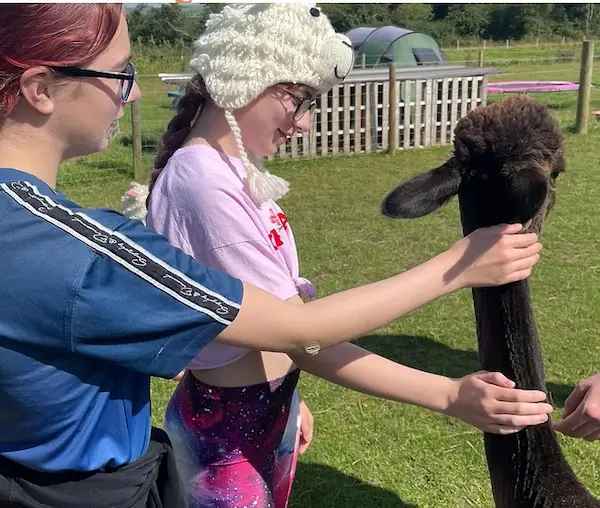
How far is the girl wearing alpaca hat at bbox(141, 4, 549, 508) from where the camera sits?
67.7 inches

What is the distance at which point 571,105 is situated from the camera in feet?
49.7

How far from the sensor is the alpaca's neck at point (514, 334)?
2068mm

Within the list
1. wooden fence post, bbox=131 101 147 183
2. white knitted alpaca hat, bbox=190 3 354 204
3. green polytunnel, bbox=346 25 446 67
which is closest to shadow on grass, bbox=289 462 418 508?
white knitted alpaca hat, bbox=190 3 354 204

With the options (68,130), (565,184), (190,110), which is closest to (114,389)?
(68,130)

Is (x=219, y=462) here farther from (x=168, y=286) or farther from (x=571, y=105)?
(x=571, y=105)

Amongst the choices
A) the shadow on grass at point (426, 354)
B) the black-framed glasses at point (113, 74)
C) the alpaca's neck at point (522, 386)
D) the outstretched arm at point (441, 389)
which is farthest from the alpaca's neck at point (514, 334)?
the shadow on grass at point (426, 354)

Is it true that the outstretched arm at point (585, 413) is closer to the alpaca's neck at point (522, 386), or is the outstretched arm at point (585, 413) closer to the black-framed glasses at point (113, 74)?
the alpaca's neck at point (522, 386)

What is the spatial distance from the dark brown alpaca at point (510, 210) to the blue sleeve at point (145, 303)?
690mm

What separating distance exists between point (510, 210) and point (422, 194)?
25cm

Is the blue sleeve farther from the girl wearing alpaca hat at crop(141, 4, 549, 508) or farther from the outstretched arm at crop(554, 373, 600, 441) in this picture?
the outstretched arm at crop(554, 373, 600, 441)

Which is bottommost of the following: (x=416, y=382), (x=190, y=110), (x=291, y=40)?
(x=416, y=382)

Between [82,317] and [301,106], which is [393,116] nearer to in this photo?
[301,106]

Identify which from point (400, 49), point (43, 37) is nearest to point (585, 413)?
point (43, 37)

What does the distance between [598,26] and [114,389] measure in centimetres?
3832
